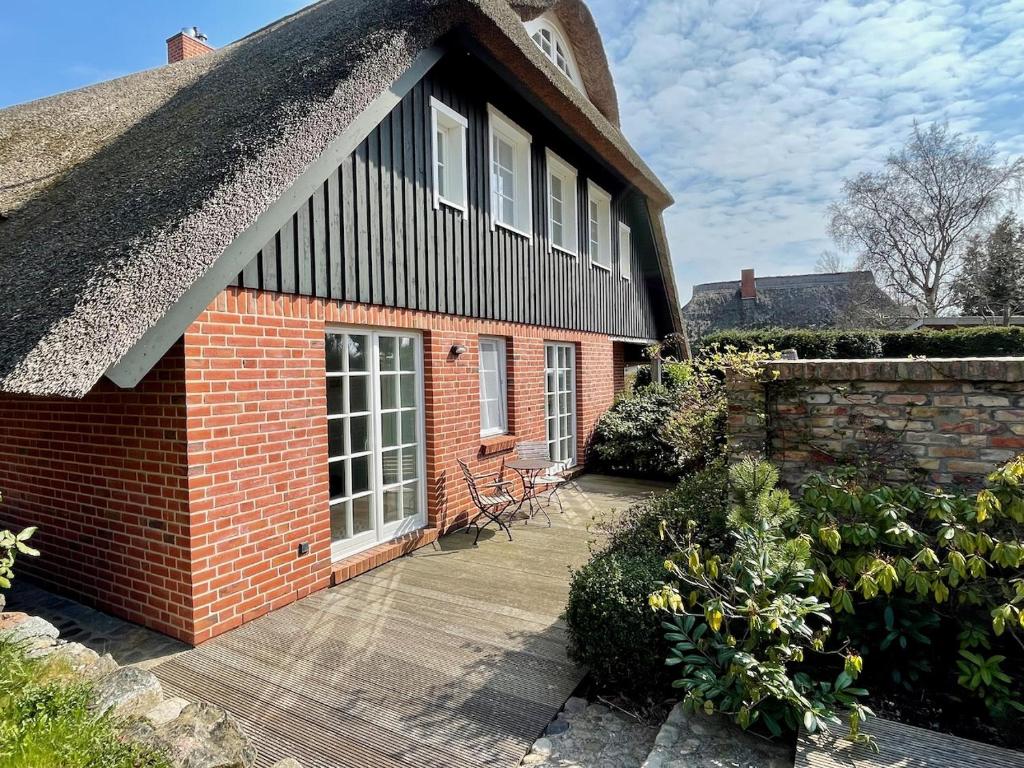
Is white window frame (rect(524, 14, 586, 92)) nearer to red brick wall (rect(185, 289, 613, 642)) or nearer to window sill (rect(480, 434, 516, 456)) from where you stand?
window sill (rect(480, 434, 516, 456))

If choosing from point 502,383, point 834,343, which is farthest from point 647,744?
point 834,343

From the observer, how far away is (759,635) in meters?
2.53

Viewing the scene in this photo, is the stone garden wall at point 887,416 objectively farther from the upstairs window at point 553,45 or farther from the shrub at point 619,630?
the upstairs window at point 553,45

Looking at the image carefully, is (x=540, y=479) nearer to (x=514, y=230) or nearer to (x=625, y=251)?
(x=514, y=230)

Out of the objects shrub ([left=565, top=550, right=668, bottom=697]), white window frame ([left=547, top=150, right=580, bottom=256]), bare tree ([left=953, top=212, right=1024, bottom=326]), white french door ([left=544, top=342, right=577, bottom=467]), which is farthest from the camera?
bare tree ([left=953, top=212, right=1024, bottom=326])

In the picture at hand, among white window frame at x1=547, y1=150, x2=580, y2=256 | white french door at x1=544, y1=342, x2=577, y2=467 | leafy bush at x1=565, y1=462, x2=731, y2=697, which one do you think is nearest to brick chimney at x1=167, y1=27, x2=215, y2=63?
white window frame at x1=547, y1=150, x2=580, y2=256

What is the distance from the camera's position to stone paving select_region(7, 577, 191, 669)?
11.0ft

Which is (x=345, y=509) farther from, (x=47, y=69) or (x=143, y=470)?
(x=47, y=69)

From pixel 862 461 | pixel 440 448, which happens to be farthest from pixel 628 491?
pixel 862 461

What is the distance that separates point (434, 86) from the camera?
566cm

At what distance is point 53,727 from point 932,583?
3919 millimetres

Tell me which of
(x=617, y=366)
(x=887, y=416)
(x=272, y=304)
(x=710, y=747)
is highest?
(x=272, y=304)

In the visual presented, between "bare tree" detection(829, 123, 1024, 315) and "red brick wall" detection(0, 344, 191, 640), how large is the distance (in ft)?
107

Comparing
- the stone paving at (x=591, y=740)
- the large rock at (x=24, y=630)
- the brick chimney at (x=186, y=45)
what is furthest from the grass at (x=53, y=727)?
the brick chimney at (x=186, y=45)
